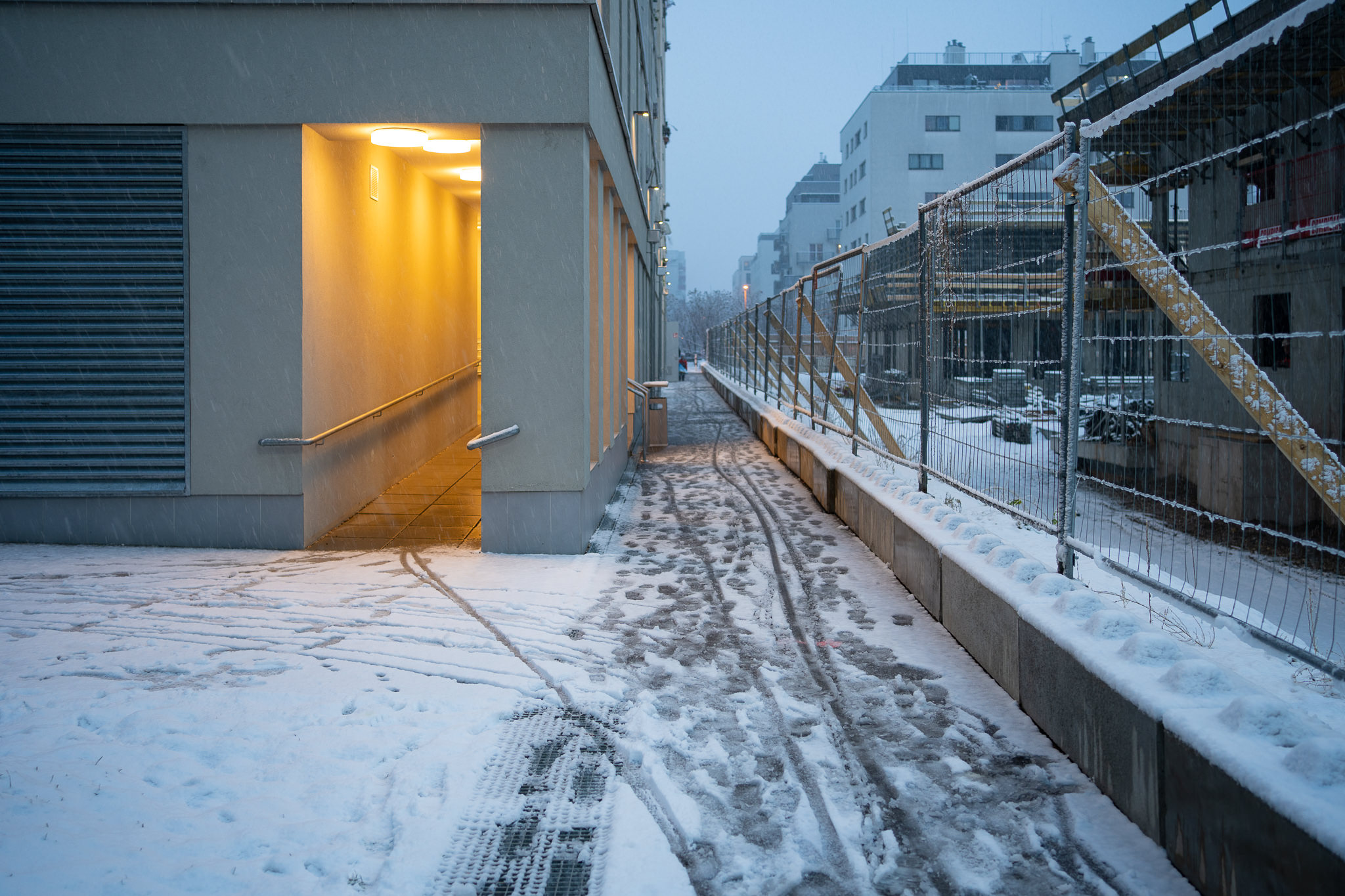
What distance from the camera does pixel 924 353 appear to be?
7.35 m

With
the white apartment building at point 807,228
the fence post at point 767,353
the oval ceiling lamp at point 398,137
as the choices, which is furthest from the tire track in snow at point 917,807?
the white apartment building at point 807,228

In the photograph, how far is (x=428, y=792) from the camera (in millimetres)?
3527

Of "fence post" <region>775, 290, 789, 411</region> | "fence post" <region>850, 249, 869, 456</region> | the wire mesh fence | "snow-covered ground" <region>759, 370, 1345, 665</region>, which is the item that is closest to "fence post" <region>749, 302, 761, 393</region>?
"fence post" <region>775, 290, 789, 411</region>

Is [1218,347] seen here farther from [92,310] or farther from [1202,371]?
[92,310]

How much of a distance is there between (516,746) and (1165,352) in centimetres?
312

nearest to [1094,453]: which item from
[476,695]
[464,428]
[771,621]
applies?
[771,621]

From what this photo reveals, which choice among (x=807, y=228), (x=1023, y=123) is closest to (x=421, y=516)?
(x=1023, y=123)

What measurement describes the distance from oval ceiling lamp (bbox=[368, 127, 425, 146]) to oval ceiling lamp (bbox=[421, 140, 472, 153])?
525mm

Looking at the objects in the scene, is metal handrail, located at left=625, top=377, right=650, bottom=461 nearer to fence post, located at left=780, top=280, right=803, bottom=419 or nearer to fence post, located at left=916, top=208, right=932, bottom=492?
fence post, located at left=780, top=280, right=803, bottom=419

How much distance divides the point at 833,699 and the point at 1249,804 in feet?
7.10

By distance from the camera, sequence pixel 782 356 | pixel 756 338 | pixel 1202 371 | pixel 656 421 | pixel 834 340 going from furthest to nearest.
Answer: pixel 756 338 → pixel 782 356 → pixel 656 421 → pixel 834 340 → pixel 1202 371

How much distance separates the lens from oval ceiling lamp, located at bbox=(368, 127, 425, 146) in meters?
7.74

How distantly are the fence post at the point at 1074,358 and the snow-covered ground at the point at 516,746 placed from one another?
34.0 inches

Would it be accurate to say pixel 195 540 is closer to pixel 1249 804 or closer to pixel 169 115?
pixel 169 115
